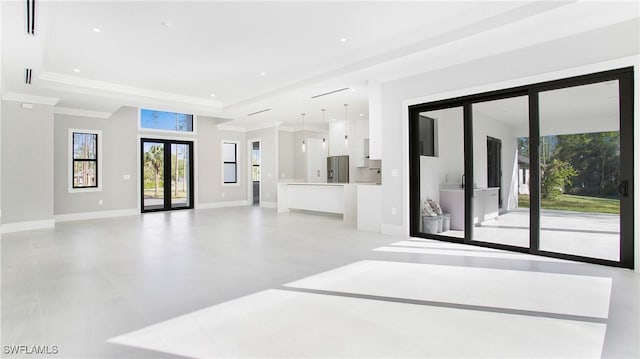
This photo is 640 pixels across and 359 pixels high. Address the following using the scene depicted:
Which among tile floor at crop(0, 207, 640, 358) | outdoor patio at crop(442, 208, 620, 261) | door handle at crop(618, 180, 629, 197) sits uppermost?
door handle at crop(618, 180, 629, 197)

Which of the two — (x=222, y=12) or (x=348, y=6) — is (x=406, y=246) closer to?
(x=348, y=6)

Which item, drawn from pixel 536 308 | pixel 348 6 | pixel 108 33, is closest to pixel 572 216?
pixel 536 308

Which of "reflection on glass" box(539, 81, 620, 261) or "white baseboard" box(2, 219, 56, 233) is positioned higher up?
"reflection on glass" box(539, 81, 620, 261)

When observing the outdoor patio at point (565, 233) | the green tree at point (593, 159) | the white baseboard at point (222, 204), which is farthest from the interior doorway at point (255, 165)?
the green tree at point (593, 159)

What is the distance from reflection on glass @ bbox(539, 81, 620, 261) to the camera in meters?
4.34

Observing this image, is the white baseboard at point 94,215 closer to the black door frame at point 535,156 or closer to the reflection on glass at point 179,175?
the reflection on glass at point 179,175

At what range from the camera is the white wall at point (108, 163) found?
814 cm

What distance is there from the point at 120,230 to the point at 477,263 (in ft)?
20.8

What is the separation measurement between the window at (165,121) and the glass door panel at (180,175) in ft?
1.73

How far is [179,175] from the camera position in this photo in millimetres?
10305

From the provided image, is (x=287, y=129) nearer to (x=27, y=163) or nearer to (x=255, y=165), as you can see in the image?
(x=255, y=165)

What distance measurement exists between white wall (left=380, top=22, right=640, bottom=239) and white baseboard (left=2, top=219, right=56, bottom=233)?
7.04 meters

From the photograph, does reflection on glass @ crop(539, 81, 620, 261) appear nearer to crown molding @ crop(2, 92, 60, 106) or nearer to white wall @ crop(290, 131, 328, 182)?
white wall @ crop(290, 131, 328, 182)

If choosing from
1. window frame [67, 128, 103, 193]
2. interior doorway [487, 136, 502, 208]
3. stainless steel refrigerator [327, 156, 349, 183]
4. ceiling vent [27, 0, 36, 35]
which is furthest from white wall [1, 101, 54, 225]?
interior doorway [487, 136, 502, 208]
